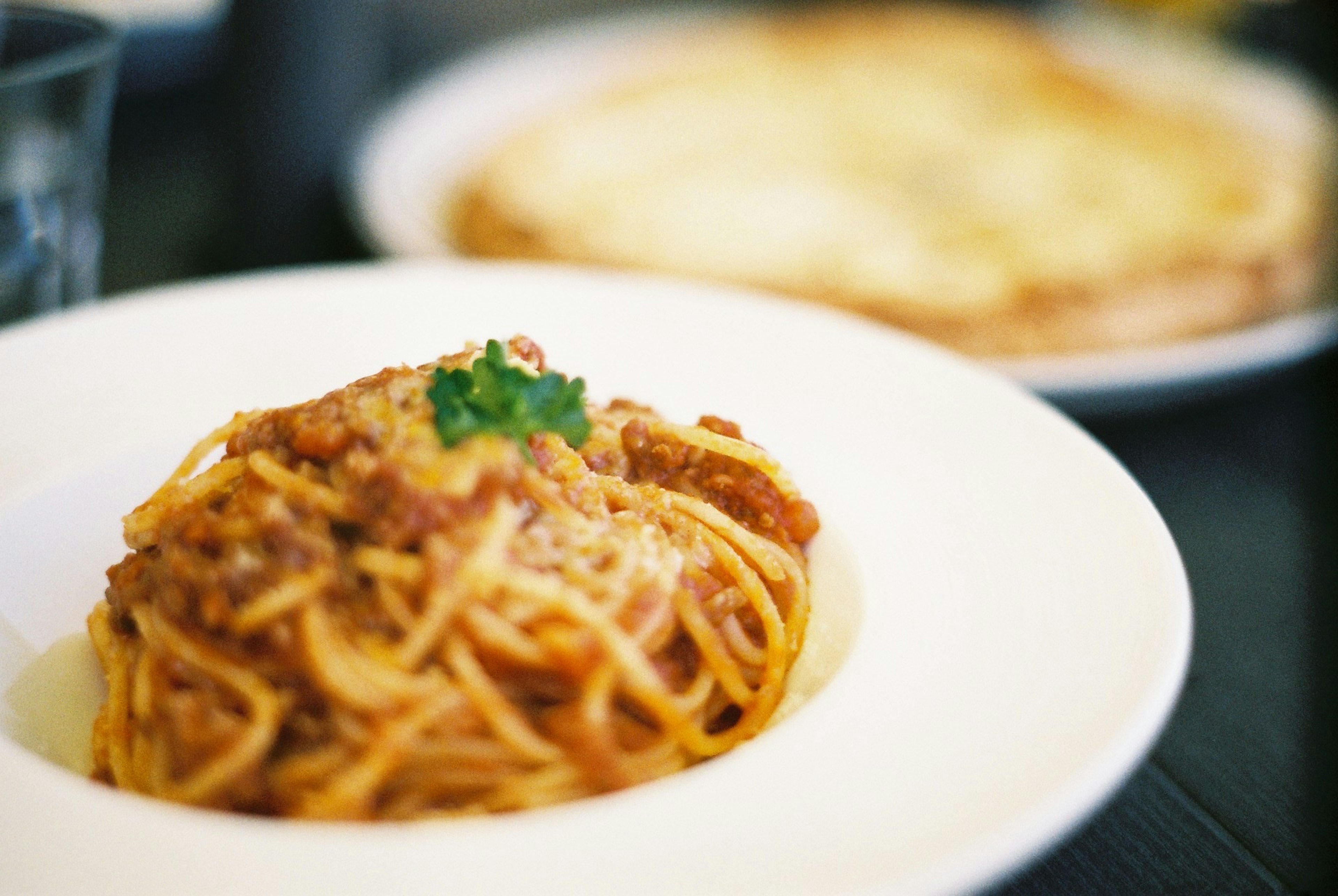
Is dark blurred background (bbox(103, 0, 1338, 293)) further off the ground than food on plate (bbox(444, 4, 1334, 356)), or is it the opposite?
dark blurred background (bbox(103, 0, 1338, 293))

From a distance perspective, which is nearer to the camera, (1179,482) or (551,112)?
(1179,482)

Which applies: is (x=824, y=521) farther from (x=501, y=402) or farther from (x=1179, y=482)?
(x=1179, y=482)

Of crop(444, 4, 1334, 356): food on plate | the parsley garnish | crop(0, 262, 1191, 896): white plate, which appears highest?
the parsley garnish

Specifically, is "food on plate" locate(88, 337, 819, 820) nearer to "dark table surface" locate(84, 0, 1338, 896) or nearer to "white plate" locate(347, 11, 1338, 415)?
"dark table surface" locate(84, 0, 1338, 896)

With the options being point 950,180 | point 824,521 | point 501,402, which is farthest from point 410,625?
point 950,180

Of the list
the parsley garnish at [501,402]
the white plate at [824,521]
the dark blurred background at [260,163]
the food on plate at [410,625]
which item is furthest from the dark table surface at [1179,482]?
the parsley garnish at [501,402]

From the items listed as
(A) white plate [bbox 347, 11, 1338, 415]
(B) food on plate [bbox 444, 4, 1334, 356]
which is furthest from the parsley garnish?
(B) food on plate [bbox 444, 4, 1334, 356]
